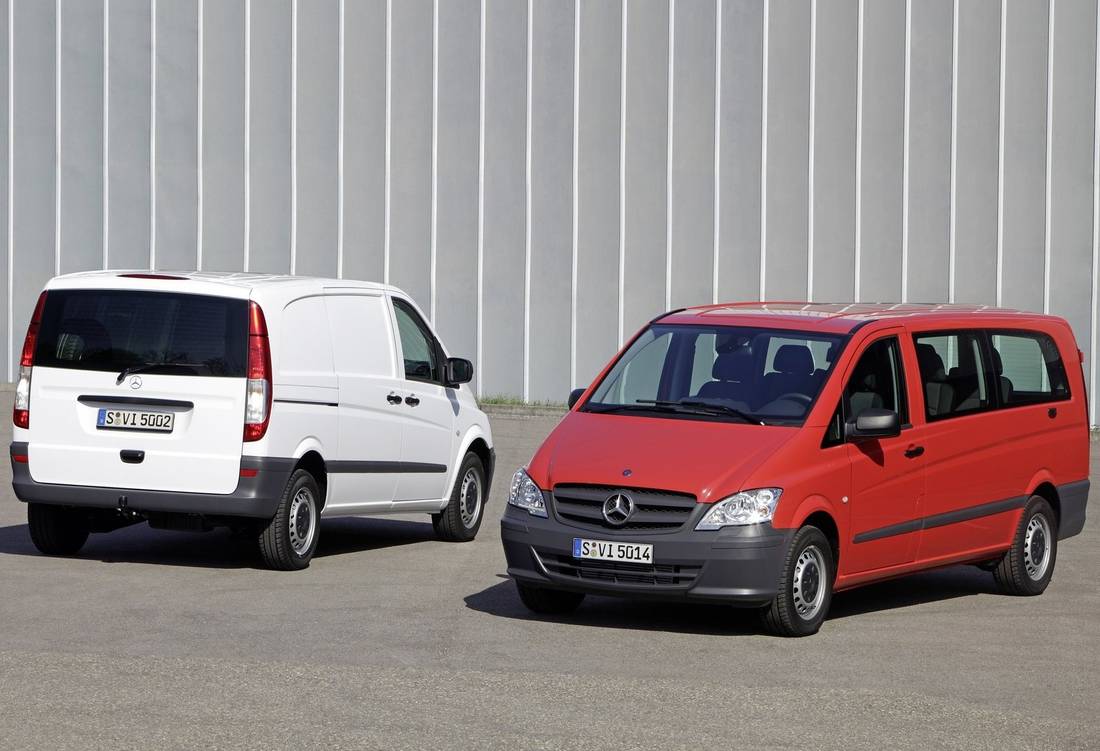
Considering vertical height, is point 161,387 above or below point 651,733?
above

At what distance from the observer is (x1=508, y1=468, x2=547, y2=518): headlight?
9.60 meters

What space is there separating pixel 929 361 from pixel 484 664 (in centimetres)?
374

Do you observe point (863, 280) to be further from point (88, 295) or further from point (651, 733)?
point (651, 733)

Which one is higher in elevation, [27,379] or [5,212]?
[5,212]

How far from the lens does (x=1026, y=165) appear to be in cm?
2320

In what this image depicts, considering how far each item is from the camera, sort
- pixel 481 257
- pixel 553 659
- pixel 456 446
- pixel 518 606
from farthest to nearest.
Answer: pixel 481 257
pixel 456 446
pixel 518 606
pixel 553 659

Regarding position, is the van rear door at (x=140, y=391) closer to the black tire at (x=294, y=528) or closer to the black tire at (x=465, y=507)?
the black tire at (x=294, y=528)

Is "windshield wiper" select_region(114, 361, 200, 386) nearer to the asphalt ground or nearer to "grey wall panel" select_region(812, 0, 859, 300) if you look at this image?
the asphalt ground

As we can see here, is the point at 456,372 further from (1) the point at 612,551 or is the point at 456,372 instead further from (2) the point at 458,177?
(2) the point at 458,177

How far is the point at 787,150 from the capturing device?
2389 cm

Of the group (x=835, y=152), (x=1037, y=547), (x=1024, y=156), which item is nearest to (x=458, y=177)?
(x=835, y=152)

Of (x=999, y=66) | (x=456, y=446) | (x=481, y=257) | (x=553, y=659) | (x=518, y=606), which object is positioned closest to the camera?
(x=553, y=659)

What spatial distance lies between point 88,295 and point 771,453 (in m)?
4.61

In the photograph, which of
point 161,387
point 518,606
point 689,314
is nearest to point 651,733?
point 518,606
